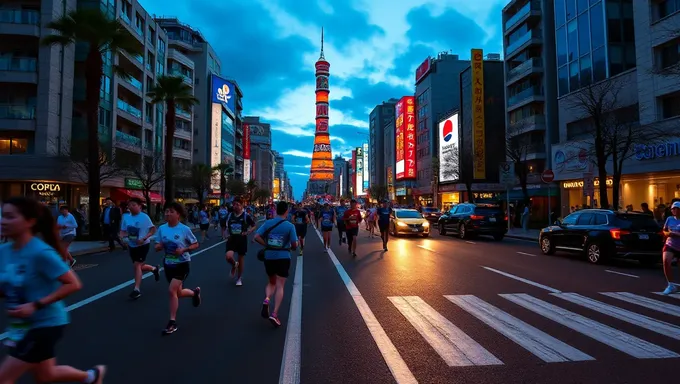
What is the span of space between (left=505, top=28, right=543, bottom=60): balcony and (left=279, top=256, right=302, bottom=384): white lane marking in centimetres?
4182

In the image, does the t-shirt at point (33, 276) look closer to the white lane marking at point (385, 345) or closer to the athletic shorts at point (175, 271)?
the white lane marking at point (385, 345)

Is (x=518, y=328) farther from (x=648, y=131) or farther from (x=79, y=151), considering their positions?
(x=79, y=151)

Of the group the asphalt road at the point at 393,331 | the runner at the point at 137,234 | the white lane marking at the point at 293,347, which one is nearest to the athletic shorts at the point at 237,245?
the asphalt road at the point at 393,331

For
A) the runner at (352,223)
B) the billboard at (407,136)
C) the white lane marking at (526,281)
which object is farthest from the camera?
the billboard at (407,136)

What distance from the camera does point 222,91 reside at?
78250mm

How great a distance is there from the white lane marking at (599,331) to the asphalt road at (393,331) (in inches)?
0.7

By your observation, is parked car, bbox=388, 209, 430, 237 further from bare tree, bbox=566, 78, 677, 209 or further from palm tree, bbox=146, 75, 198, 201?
palm tree, bbox=146, 75, 198, 201

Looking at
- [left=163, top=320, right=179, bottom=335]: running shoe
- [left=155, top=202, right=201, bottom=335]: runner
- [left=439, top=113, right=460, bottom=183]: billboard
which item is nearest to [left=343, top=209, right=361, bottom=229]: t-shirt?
[left=155, top=202, right=201, bottom=335]: runner

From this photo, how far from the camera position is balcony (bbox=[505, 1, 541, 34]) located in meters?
42.8

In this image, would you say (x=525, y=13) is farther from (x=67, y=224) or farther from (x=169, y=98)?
(x=67, y=224)

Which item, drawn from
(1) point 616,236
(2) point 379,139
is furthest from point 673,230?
(2) point 379,139

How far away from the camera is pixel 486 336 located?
5645 millimetres

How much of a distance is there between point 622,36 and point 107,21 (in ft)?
97.7

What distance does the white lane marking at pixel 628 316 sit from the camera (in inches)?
232
